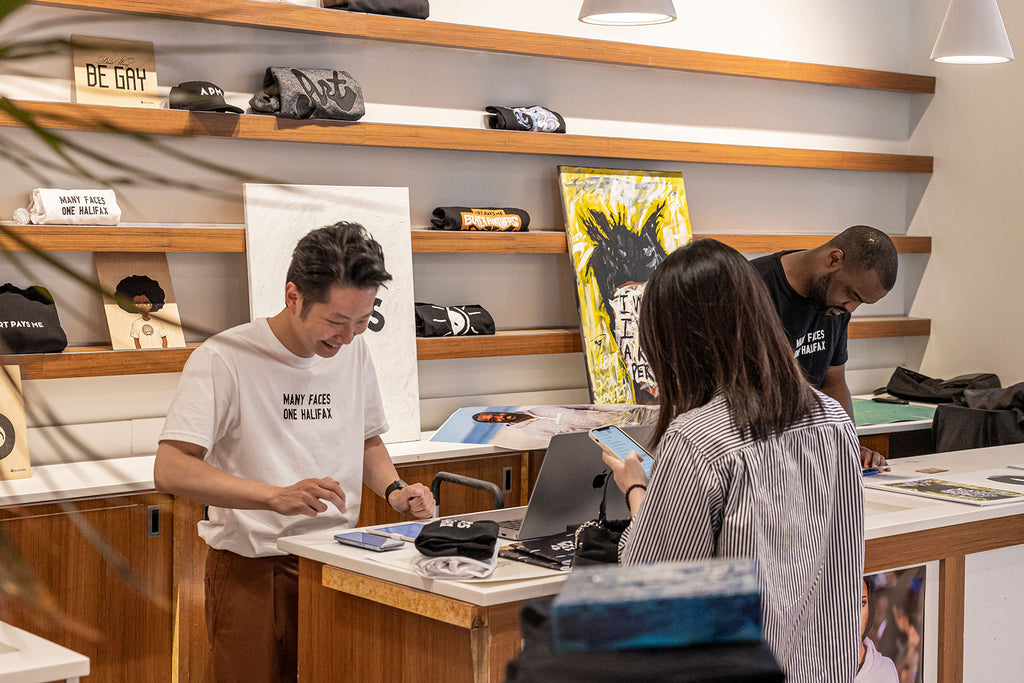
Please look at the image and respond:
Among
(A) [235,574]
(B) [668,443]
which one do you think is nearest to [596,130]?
(A) [235,574]

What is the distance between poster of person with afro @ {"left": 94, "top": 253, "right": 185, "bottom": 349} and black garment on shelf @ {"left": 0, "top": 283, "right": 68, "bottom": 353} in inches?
8.5

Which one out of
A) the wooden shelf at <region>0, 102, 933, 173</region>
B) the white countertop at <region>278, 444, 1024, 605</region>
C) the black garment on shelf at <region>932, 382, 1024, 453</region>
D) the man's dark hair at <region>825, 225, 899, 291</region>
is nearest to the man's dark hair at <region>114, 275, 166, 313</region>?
the wooden shelf at <region>0, 102, 933, 173</region>

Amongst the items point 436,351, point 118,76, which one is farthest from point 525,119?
point 118,76

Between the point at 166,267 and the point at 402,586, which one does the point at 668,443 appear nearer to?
the point at 402,586

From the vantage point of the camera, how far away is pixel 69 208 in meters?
3.72

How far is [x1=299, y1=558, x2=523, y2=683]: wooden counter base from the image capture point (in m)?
2.17

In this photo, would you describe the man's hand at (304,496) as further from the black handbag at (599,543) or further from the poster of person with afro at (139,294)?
the poster of person with afro at (139,294)

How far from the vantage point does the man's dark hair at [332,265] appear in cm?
259

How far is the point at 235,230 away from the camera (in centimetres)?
402

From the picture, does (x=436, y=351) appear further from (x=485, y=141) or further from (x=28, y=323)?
(x=28, y=323)

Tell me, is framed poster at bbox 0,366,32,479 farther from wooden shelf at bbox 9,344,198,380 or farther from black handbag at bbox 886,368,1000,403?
black handbag at bbox 886,368,1000,403

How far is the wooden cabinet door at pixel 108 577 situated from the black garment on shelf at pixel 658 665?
2559 mm

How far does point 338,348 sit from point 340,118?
1.83 m

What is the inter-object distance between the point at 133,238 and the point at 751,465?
9.19 ft
